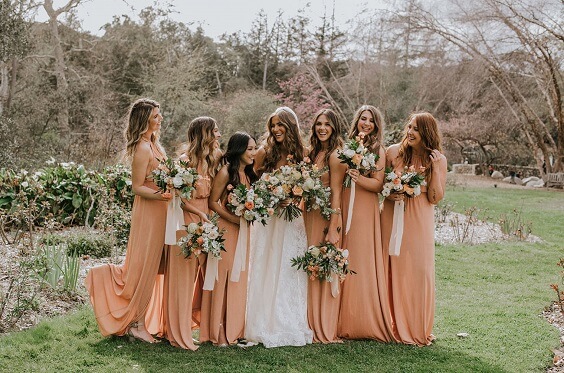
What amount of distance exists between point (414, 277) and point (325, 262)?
3.08 ft

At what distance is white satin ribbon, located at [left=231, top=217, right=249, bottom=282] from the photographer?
5.13 m

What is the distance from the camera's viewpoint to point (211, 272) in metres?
5.10

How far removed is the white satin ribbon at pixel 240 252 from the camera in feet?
16.8

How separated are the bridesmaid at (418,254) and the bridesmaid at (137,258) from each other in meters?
2.27

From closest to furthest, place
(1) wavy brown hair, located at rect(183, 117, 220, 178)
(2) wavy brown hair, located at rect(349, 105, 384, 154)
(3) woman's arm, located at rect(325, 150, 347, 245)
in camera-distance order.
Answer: (1) wavy brown hair, located at rect(183, 117, 220, 178) < (3) woman's arm, located at rect(325, 150, 347, 245) < (2) wavy brown hair, located at rect(349, 105, 384, 154)

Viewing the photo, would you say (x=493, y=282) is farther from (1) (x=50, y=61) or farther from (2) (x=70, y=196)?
(1) (x=50, y=61)

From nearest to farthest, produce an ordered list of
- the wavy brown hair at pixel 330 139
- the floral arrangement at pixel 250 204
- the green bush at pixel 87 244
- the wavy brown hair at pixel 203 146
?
the floral arrangement at pixel 250 204 < the wavy brown hair at pixel 203 146 < the wavy brown hair at pixel 330 139 < the green bush at pixel 87 244

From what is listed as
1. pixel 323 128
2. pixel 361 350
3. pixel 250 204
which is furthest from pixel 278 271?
pixel 323 128

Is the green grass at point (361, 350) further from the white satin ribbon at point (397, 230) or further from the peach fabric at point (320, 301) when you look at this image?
the white satin ribbon at point (397, 230)

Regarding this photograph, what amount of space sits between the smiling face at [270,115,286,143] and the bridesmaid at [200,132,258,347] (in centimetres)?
28

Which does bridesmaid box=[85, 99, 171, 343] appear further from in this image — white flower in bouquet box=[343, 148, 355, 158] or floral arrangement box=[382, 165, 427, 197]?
floral arrangement box=[382, 165, 427, 197]

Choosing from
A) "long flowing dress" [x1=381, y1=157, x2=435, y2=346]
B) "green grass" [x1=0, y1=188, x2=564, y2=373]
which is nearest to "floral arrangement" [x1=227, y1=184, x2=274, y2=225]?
"green grass" [x1=0, y1=188, x2=564, y2=373]

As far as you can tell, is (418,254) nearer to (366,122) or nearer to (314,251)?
(314,251)

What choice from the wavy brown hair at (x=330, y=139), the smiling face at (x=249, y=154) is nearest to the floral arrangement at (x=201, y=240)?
the smiling face at (x=249, y=154)
